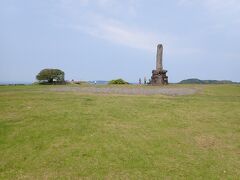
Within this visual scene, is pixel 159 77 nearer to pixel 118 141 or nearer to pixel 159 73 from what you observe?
pixel 159 73

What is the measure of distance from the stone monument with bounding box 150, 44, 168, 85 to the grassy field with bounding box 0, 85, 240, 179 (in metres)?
16.7

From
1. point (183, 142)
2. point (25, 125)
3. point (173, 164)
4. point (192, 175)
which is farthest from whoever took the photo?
point (25, 125)

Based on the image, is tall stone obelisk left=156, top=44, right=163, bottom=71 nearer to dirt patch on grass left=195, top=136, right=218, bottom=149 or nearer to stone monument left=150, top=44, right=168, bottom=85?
stone monument left=150, top=44, right=168, bottom=85

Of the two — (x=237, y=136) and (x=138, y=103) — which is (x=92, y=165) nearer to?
(x=237, y=136)

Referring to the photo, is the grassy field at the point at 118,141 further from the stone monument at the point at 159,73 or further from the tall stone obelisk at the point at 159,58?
the tall stone obelisk at the point at 159,58

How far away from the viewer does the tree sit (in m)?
36.3

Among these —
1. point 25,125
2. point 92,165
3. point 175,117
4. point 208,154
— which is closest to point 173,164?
point 208,154

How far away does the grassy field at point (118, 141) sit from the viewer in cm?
799

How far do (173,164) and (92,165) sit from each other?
214 cm

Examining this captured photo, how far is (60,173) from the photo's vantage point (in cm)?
782

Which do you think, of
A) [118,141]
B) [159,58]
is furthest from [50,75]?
[118,141]

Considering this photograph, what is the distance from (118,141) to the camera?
9.82 m

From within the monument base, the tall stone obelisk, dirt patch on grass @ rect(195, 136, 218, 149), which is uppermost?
the tall stone obelisk

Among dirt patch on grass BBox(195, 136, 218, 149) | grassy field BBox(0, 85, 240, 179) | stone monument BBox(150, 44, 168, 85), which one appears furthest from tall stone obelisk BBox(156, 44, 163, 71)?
dirt patch on grass BBox(195, 136, 218, 149)
